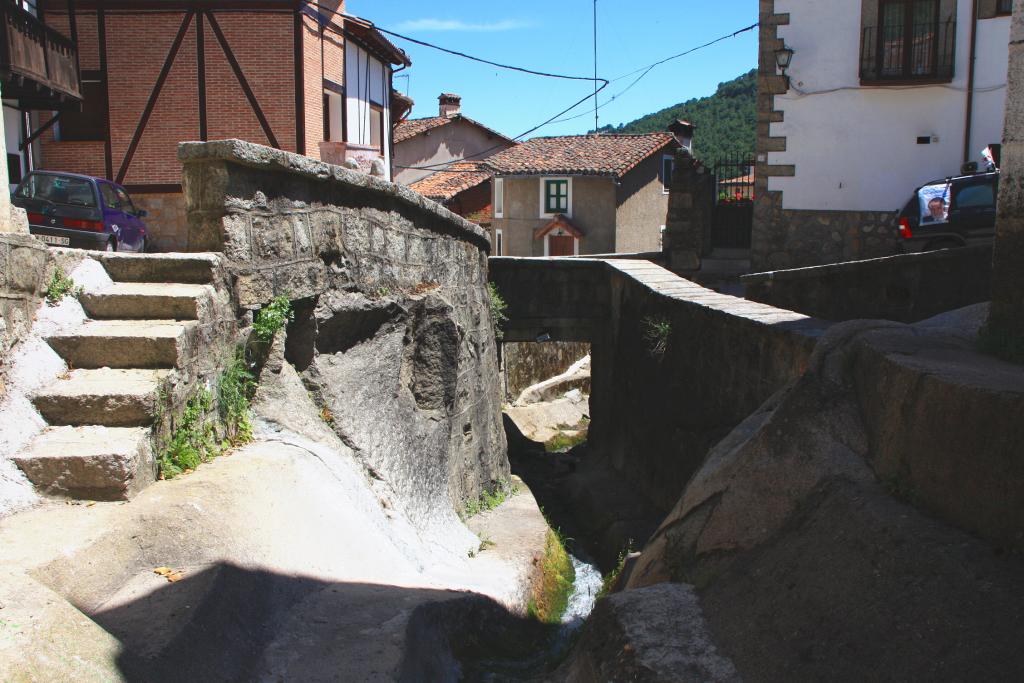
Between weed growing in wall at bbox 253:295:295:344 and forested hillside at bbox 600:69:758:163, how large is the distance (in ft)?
131

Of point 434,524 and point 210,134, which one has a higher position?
point 210,134

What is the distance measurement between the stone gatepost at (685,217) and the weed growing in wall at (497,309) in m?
3.52

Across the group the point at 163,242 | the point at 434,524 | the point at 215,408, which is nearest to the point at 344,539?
the point at 215,408

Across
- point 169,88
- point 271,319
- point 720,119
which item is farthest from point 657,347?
point 720,119

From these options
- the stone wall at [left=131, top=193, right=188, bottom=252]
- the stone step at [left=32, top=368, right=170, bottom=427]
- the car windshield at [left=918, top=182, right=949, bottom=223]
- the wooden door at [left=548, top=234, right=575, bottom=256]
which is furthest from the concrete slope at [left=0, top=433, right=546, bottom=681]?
the wooden door at [left=548, top=234, right=575, bottom=256]

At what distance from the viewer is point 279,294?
201 inches

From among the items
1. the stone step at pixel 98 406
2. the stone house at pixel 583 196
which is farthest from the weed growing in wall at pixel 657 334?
the stone house at pixel 583 196

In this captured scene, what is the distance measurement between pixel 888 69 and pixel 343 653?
1348cm

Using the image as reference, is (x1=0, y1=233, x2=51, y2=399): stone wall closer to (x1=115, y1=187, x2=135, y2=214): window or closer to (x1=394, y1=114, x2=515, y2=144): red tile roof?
(x1=115, y1=187, x2=135, y2=214): window

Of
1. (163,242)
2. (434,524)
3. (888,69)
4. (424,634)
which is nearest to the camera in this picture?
(424,634)

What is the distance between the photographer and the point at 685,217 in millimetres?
14188

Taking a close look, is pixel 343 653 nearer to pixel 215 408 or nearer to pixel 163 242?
pixel 215 408

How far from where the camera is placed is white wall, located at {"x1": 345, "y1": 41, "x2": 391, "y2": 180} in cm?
1978

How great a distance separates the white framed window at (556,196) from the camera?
28.7 m
